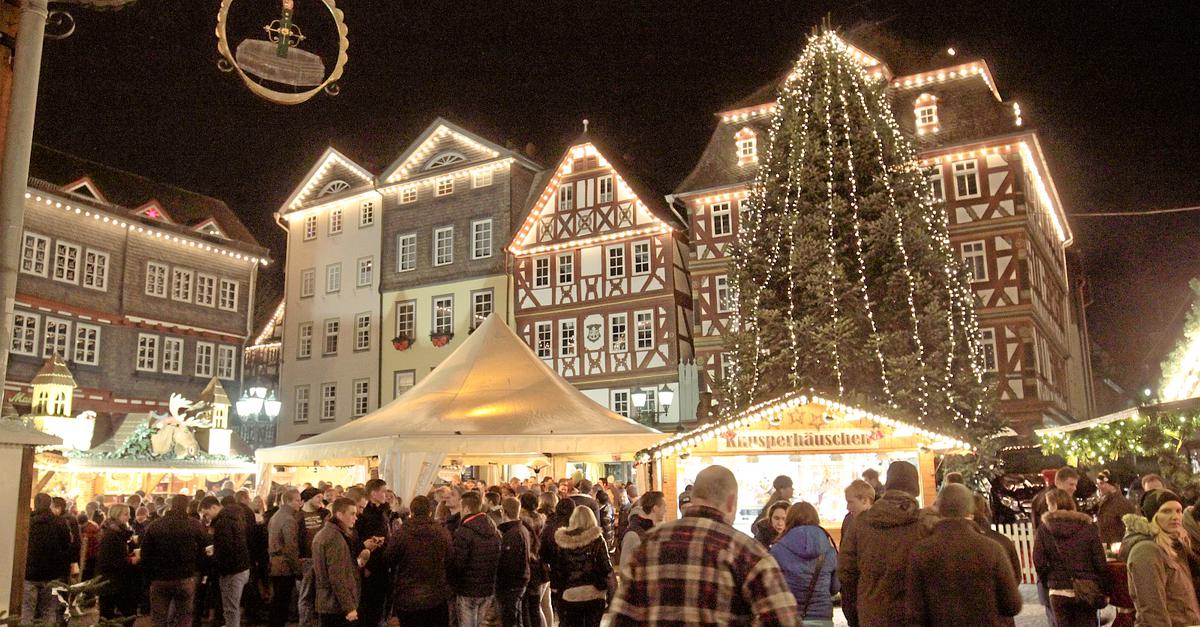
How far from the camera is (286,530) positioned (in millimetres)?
10789

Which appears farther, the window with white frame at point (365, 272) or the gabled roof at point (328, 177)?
the gabled roof at point (328, 177)

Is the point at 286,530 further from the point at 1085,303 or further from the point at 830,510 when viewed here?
the point at 1085,303

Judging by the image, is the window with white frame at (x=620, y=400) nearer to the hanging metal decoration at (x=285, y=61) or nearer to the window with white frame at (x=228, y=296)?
the window with white frame at (x=228, y=296)

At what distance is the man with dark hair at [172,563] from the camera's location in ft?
31.4

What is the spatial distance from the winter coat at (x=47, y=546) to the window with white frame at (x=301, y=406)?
98.1ft

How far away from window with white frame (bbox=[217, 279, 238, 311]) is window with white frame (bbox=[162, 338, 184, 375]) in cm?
251

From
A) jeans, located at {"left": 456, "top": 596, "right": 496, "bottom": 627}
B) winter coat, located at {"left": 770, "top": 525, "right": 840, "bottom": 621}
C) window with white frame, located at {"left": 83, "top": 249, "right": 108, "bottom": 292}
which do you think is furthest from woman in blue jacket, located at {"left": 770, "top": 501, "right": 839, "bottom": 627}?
window with white frame, located at {"left": 83, "top": 249, "right": 108, "bottom": 292}

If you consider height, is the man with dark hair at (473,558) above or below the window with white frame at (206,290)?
below

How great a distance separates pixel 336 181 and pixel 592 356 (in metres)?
14.7

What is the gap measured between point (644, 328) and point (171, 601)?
2376 centimetres

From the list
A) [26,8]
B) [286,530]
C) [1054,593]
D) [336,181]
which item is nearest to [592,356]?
[336,181]

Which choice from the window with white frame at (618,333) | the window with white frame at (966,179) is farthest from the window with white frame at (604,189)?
the window with white frame at (966,179)

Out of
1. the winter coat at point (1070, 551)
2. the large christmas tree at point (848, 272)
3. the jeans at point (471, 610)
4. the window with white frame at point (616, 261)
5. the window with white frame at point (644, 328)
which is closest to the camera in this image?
the winter coat at point (1070, 551)

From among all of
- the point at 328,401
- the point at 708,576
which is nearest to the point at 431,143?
the point at 328,401
